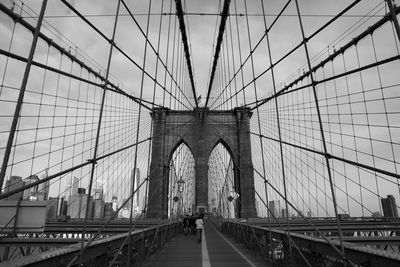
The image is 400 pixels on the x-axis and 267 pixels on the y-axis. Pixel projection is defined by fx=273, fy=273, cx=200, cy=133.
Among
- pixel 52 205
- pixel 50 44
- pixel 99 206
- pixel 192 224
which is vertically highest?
pixel 50 44

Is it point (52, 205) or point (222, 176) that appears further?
point (222, 176)

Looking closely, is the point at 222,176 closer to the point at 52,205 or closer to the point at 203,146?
the point at 203,146

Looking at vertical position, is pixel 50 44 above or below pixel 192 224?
above

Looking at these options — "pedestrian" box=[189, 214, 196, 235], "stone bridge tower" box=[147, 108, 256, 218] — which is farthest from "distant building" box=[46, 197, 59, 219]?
"stone bridge tower" box=[147, 108, 256, 218]

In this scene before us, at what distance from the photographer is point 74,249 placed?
246 centimetres

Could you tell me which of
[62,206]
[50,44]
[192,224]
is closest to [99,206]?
[62,206]

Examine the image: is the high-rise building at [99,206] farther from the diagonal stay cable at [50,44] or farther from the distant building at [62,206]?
the diagonal stay cable at [50,44]

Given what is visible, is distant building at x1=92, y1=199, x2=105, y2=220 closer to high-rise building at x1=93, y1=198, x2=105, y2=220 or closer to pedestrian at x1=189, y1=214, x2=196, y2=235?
high-rise building at x1=93, y1=198, x2=105, y2=220

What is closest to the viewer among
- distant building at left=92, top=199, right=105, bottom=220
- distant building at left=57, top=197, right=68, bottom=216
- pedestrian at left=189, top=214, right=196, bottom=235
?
pedestrian at left=189, top=214, right=196, bottom=235

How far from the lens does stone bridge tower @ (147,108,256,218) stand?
27406mm

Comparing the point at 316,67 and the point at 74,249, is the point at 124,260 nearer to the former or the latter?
the point at 74,249

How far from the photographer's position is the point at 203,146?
95.3 feet

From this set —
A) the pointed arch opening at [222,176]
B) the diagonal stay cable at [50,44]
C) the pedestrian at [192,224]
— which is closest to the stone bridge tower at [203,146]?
the pointed arch opening at [222,176]

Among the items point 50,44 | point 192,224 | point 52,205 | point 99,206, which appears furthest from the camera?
point 99,206
